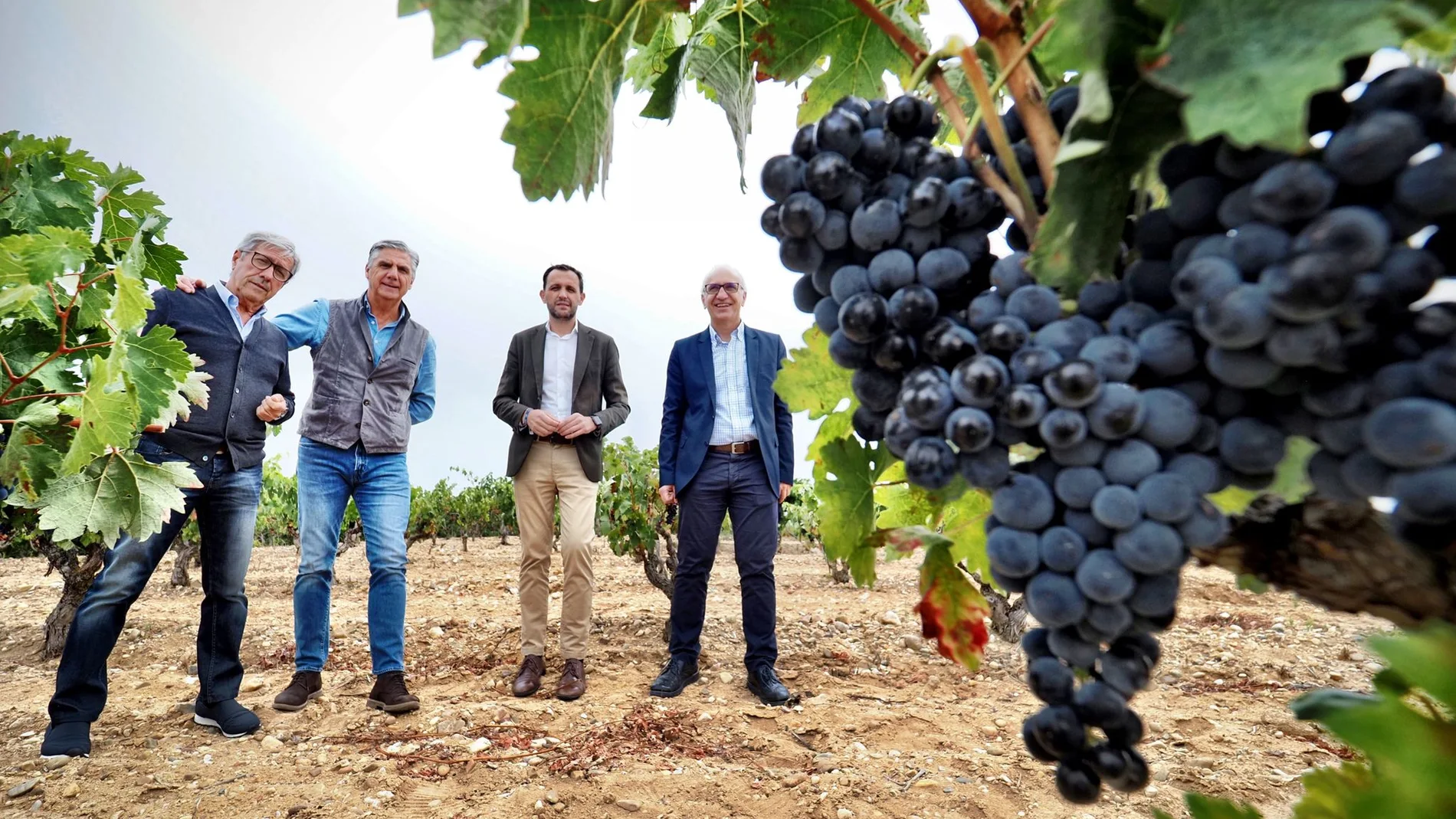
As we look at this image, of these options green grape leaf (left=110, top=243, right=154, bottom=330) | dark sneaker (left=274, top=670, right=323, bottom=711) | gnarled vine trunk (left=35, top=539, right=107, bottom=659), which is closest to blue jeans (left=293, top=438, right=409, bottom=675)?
dark sneaker (left=274, top=670, right=323, bottom=711)

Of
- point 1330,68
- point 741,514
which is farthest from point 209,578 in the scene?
point 1330,68

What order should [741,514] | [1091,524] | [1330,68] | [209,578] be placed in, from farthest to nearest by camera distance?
[741,514]
[209,578]
[1091,524]
[1330,68]

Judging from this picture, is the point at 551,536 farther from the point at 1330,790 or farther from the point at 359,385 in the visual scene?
the point at 1330,790

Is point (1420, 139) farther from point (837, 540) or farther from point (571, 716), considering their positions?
point (571, 716)

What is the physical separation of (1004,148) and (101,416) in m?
2.75

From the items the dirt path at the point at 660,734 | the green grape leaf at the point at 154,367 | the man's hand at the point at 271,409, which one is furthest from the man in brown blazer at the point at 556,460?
the green grape leaf at the point at 154,367

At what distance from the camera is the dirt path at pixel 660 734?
355 centimetres

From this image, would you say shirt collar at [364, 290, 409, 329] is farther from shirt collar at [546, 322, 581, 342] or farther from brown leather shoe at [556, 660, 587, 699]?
brown leather shoe at [556, 660, 587, 699]

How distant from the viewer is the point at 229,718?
437 centimetres

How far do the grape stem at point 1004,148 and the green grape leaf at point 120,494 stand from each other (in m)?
3.47

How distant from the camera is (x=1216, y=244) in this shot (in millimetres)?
618

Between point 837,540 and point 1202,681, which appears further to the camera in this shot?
point 1202,681

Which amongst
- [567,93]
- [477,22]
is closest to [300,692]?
[567,93]

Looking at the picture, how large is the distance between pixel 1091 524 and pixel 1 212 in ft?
11.6
